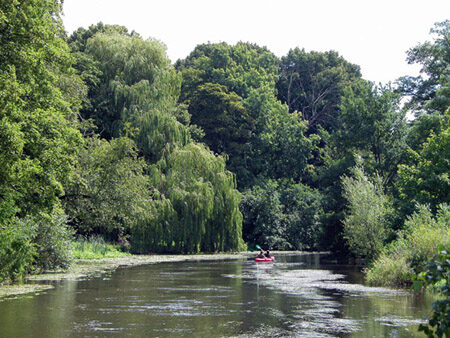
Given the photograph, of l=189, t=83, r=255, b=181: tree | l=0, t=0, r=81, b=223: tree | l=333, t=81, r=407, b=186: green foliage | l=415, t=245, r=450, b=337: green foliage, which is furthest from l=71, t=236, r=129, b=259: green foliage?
l=415, t=245, r=450, b=337: green foliage

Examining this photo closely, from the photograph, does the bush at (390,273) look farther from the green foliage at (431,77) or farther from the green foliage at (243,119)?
the green foliage at (243,119)

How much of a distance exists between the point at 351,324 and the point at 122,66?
3584 centimetres

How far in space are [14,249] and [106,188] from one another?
16.0m

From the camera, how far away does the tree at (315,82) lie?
3041 inches

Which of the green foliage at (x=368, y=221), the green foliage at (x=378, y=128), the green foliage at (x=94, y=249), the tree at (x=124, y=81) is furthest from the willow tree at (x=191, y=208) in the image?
the green foliage at (x=378, y=128)

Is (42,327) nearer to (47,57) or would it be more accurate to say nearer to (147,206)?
(47,57)

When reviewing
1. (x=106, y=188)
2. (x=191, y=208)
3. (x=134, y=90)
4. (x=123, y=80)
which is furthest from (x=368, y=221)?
(x=123, y=80)

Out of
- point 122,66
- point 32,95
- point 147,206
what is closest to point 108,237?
point 147,206

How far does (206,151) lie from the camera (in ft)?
150

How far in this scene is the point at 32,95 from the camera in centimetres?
2283

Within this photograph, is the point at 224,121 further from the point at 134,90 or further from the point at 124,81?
the point at 134,90

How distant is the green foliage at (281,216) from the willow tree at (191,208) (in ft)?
44.2

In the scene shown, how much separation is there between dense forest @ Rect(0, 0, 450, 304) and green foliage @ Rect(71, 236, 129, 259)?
1.40 m

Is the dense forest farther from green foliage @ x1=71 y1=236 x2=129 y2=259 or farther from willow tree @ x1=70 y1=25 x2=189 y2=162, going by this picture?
green foliage @ x1=71 y1=236 x2=129 y2=259
